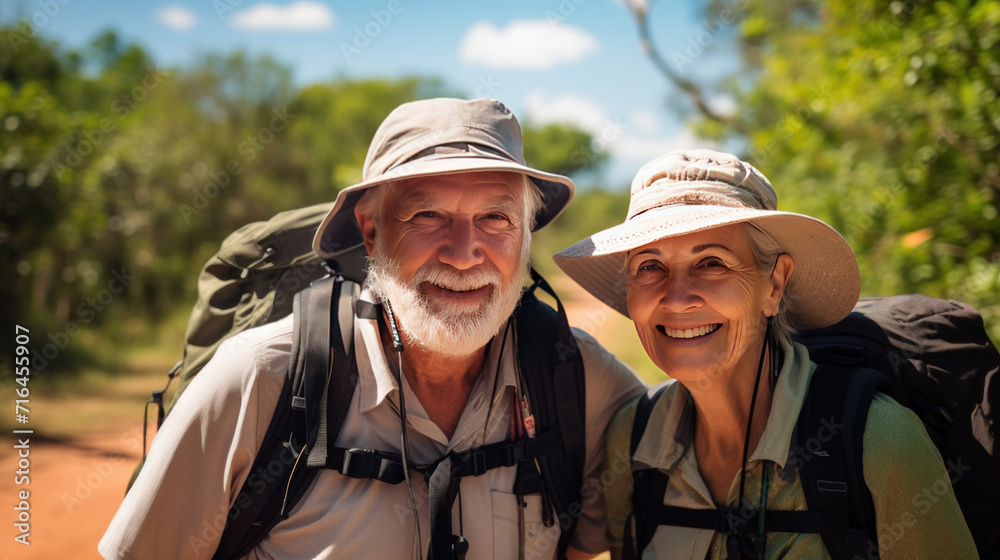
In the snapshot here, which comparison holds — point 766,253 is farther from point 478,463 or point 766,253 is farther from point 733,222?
point 478,463

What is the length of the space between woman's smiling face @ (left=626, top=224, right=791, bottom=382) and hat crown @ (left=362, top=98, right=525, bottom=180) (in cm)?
66

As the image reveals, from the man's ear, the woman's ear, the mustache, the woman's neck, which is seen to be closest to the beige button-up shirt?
the mustache

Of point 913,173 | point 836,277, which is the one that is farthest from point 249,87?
point 836,277

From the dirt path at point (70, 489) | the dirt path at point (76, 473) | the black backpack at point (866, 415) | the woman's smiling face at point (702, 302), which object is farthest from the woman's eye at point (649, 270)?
the dirt path at point (70, 489)

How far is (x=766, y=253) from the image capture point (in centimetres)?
221

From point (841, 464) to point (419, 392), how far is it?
4.30 feet

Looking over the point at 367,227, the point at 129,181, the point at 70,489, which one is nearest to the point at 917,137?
the point at 367,227

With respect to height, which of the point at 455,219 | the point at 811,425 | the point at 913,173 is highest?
the point at 913,173

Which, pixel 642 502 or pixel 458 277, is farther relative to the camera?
pixel 458 277

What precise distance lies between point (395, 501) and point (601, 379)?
0.90 metres

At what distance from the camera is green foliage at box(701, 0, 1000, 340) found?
12.8ft

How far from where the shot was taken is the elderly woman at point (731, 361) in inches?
76.0

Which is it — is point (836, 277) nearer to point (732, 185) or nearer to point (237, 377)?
point (732, 185)

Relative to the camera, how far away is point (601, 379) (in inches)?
105
